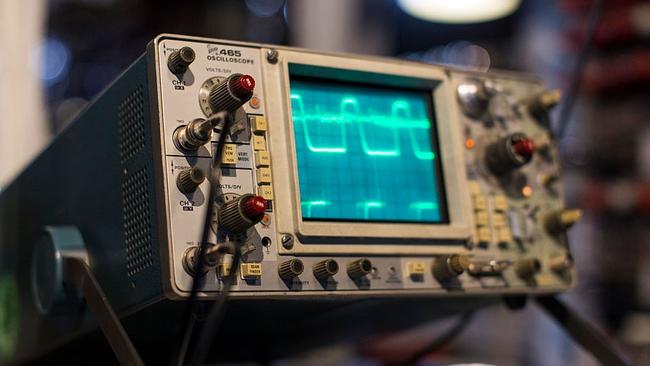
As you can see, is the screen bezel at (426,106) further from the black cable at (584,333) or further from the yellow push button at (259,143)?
the black cable at (584,333)

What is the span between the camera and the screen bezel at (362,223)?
1.19 meters

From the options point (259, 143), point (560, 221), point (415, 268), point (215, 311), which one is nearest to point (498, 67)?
point (560, 221)

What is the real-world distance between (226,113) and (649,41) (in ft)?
9.90

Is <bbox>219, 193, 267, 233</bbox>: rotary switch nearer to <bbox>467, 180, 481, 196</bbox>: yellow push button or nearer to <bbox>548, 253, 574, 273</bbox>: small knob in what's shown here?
<bbox>467, 180, 481, 196</bbox>: yellow push button

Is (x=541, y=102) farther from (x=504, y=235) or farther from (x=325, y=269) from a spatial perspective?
(x=325, y=269)

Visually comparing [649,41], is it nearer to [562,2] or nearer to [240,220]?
[562,2]

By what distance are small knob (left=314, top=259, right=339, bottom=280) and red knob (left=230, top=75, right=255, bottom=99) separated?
0.22m

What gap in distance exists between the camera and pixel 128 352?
108cm

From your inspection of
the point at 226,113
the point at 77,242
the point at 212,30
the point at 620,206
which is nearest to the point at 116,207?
the point at 77,242

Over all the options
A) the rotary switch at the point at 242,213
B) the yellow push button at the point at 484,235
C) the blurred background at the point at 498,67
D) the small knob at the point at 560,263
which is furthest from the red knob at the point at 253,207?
the blurred background at the point at 498,67

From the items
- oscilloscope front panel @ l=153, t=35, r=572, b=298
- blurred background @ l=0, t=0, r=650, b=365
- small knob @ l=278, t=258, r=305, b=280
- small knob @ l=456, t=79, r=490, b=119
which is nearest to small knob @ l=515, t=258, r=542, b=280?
oscilloscope front panel @ l=153, t=35, r=572, b=298

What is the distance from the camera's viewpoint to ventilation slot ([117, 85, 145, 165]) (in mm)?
1155

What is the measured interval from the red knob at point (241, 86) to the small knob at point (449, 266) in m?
0.35

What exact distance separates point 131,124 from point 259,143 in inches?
6.1
